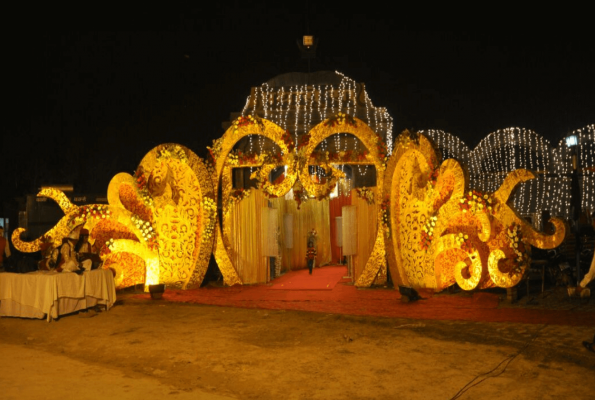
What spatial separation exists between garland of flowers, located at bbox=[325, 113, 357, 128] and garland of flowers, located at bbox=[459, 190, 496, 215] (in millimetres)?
2804

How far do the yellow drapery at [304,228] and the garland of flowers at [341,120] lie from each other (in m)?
3.16

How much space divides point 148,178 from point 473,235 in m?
6.17

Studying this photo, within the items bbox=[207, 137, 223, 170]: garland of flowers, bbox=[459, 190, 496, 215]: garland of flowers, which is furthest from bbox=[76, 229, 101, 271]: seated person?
bbox=[459, 190, 496, 215]: garland of flowers

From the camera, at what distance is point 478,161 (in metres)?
13.0

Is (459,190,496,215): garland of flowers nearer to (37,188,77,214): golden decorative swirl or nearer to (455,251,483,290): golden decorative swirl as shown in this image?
(455,251,483,290): golden decorative swirl

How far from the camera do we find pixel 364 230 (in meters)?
11.2

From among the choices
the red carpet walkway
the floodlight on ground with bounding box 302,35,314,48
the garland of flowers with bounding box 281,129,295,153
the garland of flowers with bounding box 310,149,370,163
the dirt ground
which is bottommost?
the dirt ground

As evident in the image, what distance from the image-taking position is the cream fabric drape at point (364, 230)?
1095cm

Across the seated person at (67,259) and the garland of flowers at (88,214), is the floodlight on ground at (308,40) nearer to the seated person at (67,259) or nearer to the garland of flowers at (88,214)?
the garland of flowers at (88,214)

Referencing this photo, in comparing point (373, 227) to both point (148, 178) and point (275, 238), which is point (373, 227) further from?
point (148, 178)

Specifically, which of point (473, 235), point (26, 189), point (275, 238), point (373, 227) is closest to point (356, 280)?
point (373, 227)

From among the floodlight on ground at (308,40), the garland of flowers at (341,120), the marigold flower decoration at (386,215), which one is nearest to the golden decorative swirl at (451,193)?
the marigold flower decoration at (386,215)

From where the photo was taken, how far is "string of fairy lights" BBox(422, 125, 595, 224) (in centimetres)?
1214

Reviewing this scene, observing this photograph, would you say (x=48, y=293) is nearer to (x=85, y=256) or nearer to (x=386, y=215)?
(x=85, y=256)
